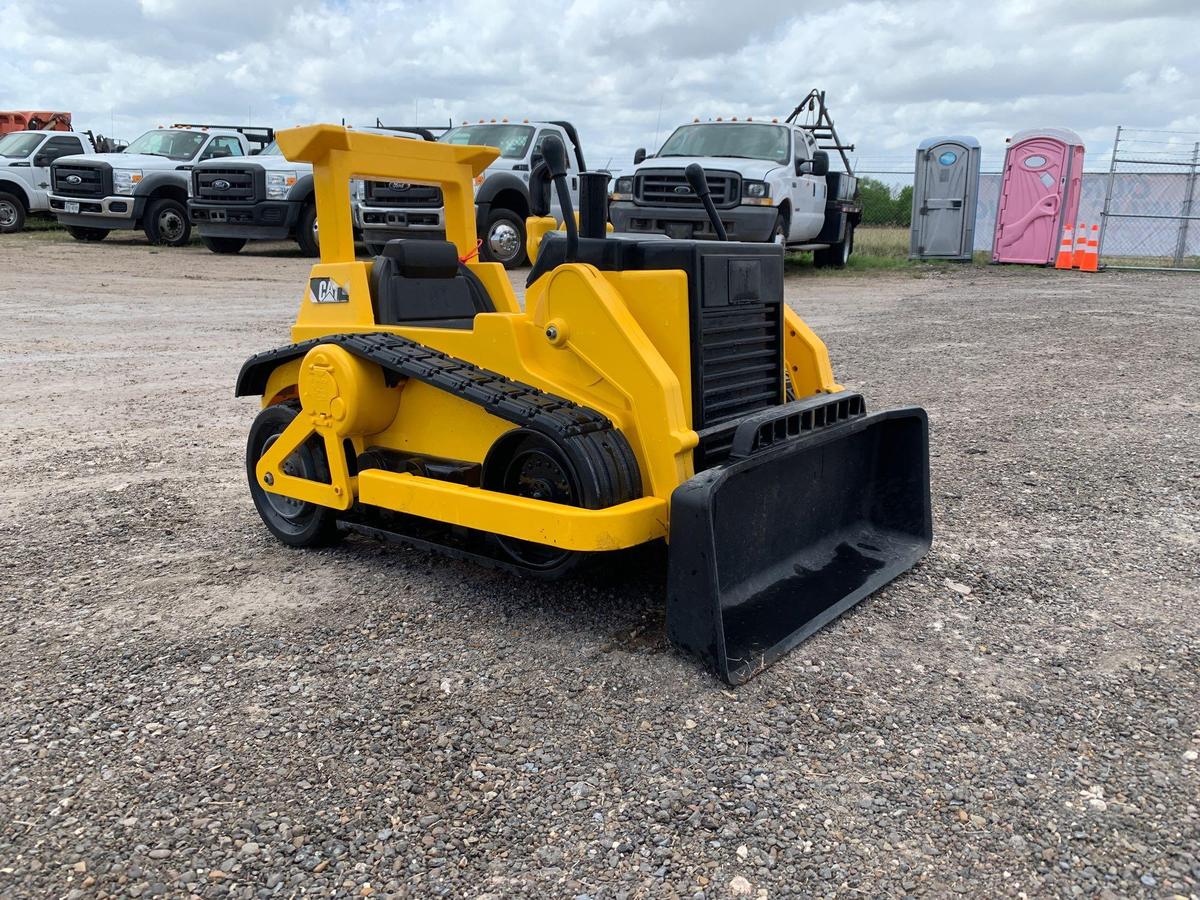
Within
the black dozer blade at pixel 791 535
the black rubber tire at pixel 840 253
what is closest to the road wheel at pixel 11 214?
the black rubber tire at pixel 840 253

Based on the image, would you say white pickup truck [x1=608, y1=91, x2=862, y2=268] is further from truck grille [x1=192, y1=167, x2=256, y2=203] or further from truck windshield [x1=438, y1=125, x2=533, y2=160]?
truck grille [x1=192, y1=167, x2=256, y2=203]

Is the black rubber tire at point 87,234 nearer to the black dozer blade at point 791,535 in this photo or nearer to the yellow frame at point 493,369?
the yellow frame at point 493,369

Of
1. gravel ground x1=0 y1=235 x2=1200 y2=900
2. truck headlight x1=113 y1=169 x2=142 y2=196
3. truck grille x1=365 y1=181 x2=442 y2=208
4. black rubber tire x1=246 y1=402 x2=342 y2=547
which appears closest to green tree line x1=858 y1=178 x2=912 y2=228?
truck grille x1=365 y1=181 x2=442 y2=208

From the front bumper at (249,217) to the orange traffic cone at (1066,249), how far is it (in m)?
14.1

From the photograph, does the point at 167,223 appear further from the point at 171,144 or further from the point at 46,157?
the point at 46,157

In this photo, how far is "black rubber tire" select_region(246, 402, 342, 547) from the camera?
4316 millimetres

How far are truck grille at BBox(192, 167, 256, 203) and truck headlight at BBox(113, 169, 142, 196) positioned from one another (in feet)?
6.59

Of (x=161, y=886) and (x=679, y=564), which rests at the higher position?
(x=679, y=564)

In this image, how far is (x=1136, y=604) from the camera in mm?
3875

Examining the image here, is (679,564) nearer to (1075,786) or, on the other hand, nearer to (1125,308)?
(1075,786)

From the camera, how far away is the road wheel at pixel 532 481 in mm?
3543

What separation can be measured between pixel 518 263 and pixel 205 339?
22.8 feet

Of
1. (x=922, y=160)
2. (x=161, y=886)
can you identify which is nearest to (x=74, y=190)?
(x=922, y=160)

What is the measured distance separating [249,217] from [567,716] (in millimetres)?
15819
